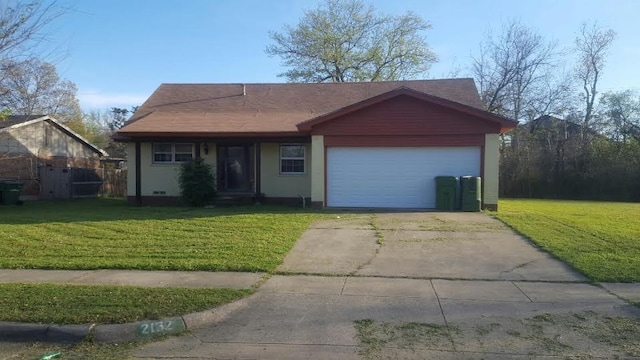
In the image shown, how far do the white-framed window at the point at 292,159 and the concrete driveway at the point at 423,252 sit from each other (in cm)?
594

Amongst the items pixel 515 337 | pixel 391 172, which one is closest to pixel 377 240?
pixel 515 337

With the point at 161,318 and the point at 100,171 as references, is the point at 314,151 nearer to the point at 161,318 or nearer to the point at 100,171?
the point at 161,318

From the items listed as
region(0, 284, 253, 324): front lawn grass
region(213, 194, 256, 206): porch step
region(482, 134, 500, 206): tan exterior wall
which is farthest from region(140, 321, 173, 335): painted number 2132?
region(213, 194, 256, 206): porch step

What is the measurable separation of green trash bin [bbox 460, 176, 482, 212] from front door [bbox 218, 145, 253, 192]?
8186 millimetres

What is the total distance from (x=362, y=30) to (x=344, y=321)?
120ft

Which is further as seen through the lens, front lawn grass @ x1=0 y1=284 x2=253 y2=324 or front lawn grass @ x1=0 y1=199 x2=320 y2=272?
front lawn grass @ x1=0 y1=199 x2=320 y2=272

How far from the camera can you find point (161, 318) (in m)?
5.89

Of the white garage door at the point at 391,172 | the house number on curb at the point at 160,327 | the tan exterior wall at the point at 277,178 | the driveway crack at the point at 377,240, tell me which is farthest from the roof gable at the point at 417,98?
the house number on curb at the point at 160,327

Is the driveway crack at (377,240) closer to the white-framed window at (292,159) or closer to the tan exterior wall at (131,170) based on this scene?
the white-framed window at (292,159)

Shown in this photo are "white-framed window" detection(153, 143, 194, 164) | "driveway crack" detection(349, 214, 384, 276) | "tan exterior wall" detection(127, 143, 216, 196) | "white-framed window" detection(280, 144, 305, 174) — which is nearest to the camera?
"driveway crack" detection(349, 214, 384, 276)

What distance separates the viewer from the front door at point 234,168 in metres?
20.4

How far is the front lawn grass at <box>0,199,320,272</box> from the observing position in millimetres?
8867

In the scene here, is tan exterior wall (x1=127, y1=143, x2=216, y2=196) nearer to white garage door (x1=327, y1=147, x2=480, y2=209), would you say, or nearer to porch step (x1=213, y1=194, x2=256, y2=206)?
porch step (x1=213, y1=194, x2=256, y2=206)

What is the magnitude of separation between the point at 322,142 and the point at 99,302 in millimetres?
12007
